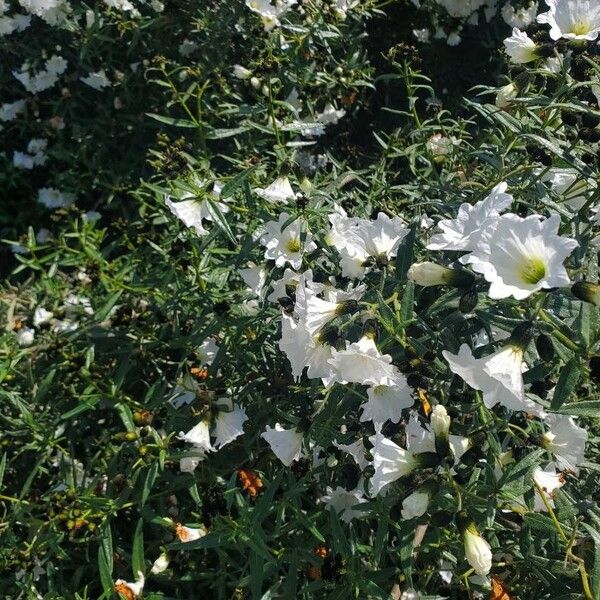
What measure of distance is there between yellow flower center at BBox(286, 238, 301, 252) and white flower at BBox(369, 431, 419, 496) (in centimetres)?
70

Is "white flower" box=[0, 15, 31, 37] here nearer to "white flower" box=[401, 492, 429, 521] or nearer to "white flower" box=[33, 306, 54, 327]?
"white flower" box=[33, 306, 54, 327]

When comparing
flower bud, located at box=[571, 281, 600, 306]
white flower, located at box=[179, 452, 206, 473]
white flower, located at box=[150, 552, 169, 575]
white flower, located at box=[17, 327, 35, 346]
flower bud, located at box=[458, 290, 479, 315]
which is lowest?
white flower, located at box=[17, 327, 35, 346]

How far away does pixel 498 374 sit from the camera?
154cm

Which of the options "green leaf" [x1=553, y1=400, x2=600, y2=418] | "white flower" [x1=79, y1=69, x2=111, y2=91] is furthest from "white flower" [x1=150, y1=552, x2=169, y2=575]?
"white flower" [x1=79, y1=69, x2=111, y2=91]

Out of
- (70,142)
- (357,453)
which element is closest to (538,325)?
(357,453)

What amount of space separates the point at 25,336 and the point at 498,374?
7.03 feet

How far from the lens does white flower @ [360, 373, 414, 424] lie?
178 centimetres

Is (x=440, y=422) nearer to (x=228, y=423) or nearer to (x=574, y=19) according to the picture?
(x=228, y=423)

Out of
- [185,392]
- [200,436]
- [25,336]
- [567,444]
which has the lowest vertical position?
[25,336]

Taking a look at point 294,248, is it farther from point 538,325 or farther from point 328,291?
point 538,325

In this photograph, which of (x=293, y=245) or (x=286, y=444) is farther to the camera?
(x=293, y=245)

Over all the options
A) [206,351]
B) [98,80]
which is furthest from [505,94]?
[98,80]

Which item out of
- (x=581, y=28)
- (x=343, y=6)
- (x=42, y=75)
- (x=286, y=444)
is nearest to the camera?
(x=581, y=28)

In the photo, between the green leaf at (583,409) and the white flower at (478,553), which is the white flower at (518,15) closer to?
the green leaf at (583,409)
